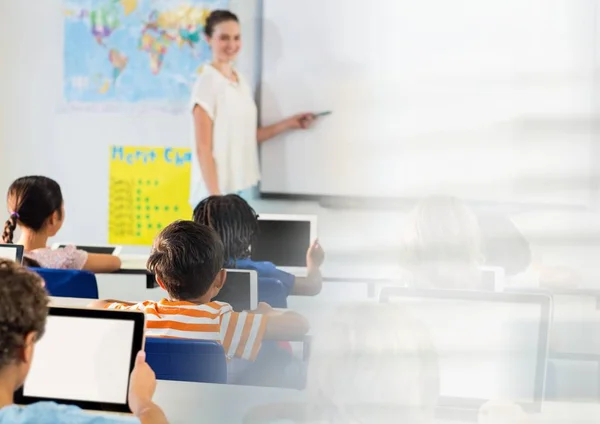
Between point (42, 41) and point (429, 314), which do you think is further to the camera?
point (42, 41)

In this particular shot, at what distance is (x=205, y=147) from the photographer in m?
3.75

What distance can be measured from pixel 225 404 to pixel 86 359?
0.68ft

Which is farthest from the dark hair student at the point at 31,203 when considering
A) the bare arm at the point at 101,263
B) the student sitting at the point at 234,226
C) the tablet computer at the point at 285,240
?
the tablet computer at the point at 285,240

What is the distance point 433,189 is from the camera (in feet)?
11.9

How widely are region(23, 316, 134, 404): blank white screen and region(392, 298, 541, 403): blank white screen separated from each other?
1.32 feet

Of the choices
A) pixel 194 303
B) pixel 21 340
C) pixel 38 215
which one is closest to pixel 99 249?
pixel 38 215

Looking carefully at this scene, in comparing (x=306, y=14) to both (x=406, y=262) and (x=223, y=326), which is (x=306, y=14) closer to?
(x=406, y=262)

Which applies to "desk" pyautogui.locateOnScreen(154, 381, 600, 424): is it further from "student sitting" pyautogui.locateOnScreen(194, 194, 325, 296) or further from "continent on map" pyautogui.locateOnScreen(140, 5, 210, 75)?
→ "continent on map" pyautogui.locateOnScreen(140, 5, 210, 75)

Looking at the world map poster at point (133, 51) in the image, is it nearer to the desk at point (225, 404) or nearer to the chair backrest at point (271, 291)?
the chair backrest at point (271, 291)

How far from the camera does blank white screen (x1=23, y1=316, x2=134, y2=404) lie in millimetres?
1237

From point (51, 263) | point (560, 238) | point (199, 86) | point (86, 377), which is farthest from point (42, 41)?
point (86, 377)

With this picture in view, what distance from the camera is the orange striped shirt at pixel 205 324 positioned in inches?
65.9

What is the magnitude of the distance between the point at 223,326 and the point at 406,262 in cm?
51

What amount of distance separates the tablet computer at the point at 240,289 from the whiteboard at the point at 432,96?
168 cm
